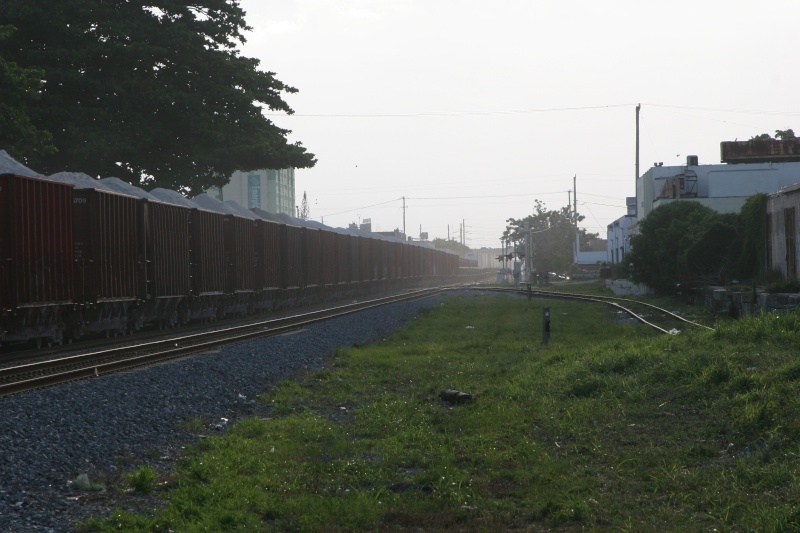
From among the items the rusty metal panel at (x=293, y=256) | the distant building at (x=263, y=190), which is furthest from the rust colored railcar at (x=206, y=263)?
the distant building at (x=263, y=190)

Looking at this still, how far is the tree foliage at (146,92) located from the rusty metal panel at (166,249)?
34.7ft

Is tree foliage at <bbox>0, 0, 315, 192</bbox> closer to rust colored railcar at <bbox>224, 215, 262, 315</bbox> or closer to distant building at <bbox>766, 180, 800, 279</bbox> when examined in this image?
rust colored railcar at <bbox>224, 215, 262, 315</bbox>

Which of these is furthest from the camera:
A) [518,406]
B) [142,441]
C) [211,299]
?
[211,299]

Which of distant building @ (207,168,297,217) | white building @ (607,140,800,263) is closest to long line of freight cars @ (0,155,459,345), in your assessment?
white building @ (607,140,800,263)

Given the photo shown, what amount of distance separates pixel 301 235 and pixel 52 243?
64.0ft

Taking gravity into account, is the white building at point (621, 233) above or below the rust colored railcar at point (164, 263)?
above

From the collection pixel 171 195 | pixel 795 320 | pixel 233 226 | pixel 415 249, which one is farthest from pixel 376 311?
pixel 415 249

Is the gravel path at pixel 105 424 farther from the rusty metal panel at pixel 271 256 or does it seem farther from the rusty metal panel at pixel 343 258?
the rusty metal panel at pixel 343 258

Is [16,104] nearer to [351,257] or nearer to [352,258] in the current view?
[351,257]

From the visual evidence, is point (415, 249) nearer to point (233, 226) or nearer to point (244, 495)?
point (233, 226)

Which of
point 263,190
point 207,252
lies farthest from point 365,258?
point 263,190

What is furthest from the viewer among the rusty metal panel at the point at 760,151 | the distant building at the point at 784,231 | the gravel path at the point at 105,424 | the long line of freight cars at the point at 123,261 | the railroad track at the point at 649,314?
the rusty metal panel at the point at 760,151

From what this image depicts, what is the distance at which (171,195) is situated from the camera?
35.8 metres

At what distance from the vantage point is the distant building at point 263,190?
390ft
